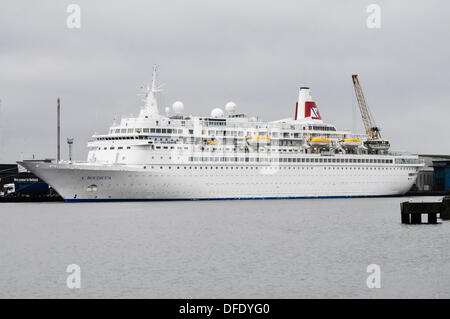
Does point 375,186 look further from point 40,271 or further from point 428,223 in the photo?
point 40,271

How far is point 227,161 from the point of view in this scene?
74.0 meters

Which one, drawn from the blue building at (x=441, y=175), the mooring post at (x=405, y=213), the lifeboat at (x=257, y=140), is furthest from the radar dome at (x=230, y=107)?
the blue building at (x=441, y=175)

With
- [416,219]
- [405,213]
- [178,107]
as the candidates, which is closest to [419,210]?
[405,213]

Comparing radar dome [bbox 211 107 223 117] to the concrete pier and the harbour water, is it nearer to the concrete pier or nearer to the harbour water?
the harbour water

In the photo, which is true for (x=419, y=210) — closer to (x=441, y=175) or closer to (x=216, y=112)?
(x=216, y=112)

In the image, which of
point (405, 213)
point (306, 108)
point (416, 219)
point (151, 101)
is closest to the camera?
point (405, 213)

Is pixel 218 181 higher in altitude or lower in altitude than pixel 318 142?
lower

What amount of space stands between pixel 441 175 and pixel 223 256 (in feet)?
336

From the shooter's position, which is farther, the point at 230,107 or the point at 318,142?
the point at 318,142

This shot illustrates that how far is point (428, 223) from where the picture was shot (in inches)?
1763

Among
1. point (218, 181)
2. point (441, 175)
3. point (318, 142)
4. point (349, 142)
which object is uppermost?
point (349, 142)

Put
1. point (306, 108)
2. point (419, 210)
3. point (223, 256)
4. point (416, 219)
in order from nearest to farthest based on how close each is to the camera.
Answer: point (223, 256)
point (419, 210)
point (416, 219)
point (306, 108)

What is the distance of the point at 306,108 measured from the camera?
88000 mm
